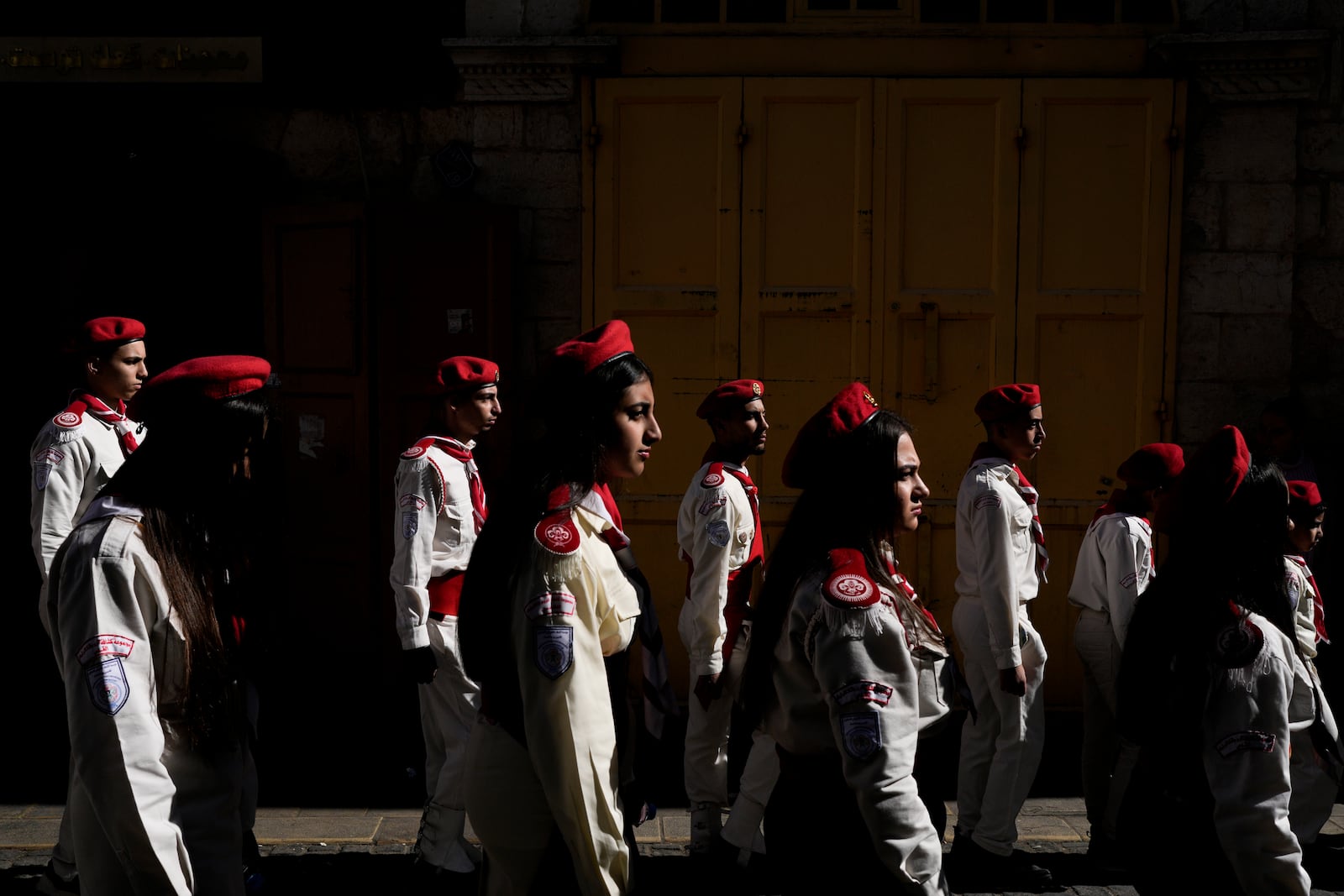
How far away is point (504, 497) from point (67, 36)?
6.17 m

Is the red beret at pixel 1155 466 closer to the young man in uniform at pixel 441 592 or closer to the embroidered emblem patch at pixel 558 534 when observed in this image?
the young man in uniform at pixel 441 592

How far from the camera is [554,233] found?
287 inches

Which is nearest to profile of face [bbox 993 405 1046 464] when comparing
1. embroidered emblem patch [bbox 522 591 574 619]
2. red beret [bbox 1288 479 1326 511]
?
red beret [bbox 1288 479 1326 511]

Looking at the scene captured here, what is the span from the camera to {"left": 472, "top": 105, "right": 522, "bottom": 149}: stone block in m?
7.27

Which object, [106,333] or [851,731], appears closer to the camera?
[851,731]

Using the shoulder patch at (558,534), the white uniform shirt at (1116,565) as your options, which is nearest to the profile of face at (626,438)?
the shoulder patch at (558,534)

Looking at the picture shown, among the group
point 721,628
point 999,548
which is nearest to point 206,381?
point 721,628

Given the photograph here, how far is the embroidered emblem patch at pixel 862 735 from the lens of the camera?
7.95 feet

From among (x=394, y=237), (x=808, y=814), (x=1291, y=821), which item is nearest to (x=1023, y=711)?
(x=1291, y=821)

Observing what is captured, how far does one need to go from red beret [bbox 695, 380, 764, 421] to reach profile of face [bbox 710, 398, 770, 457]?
0.03 m

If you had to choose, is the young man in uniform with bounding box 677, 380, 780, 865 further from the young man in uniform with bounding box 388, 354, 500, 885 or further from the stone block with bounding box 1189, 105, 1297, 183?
the stone block with bounding box 1189, 105, 1297, 183

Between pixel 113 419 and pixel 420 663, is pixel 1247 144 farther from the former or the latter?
pixel 113 419

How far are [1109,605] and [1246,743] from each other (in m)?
2.60

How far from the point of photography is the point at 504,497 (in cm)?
267
